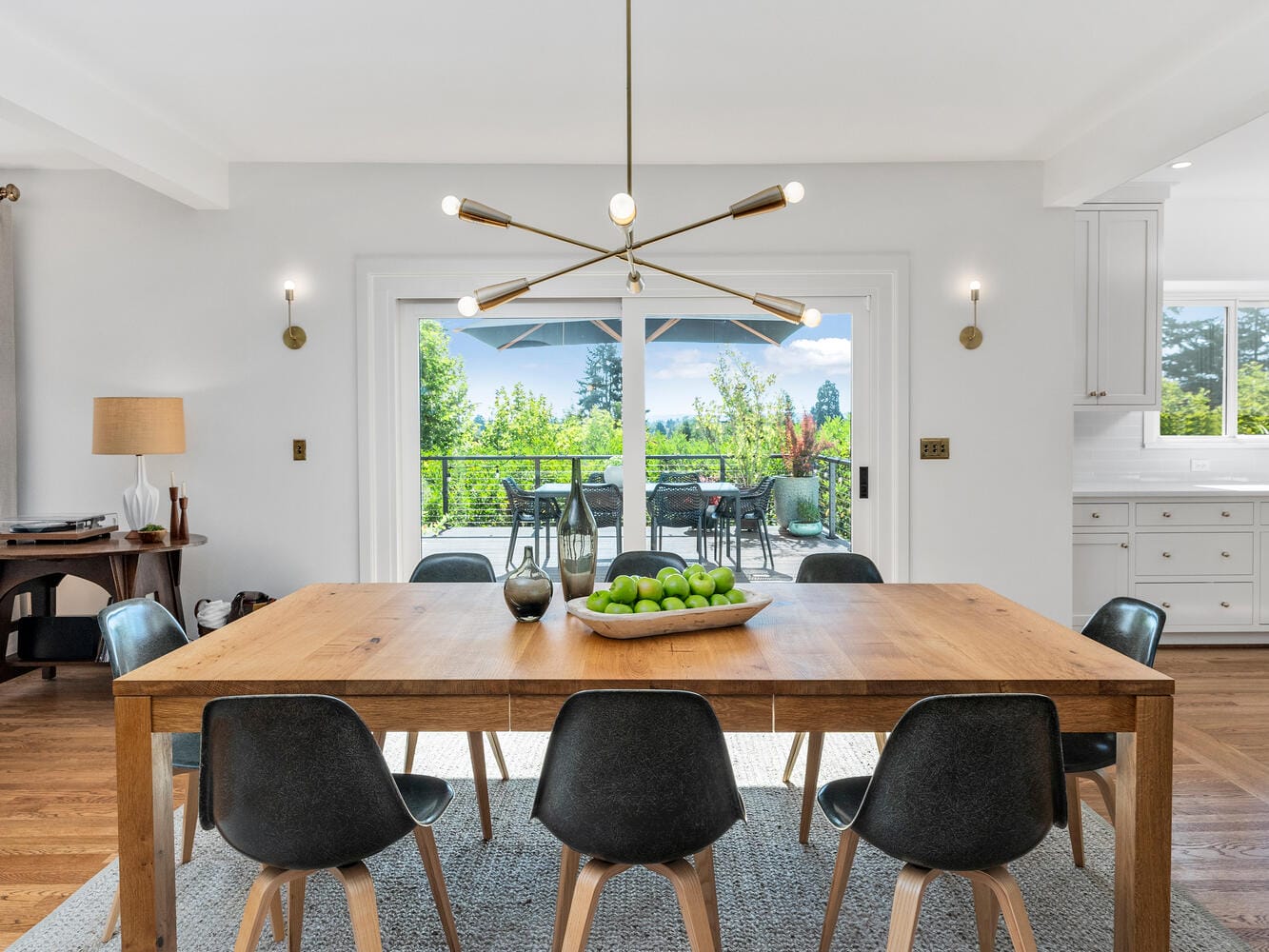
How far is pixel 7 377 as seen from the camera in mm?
4285

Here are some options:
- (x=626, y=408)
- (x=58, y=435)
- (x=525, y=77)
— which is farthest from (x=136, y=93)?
(x=626, y=408)

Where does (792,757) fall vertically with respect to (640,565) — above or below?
below

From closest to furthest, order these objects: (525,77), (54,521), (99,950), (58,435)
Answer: (99,950) < (525,77) < (54,521) < (58,435)

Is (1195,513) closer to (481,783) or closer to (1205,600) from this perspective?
(1205,600)

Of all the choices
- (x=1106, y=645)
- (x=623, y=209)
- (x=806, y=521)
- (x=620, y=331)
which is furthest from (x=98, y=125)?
(x=1106, y=645)

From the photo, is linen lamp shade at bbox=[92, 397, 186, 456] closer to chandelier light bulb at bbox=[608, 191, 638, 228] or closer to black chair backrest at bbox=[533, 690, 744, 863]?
chandelier light bulb at bbox=[608, 191, 638, 228]

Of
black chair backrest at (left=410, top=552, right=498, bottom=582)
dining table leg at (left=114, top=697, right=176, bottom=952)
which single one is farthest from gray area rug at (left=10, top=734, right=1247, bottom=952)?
black chair backrest at (left=410, top=552, right=498, bottom=582)

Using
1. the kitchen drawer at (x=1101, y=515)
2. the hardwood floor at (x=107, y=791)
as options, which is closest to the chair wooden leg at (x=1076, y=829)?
the hardwood floor at (x=107, y=791)

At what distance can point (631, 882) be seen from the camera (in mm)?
2332

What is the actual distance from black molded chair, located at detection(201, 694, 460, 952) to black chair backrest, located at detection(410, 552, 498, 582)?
155 cm

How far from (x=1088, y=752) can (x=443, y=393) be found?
3.49m

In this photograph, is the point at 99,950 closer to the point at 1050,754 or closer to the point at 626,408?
the point at 1050,754

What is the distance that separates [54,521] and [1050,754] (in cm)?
419

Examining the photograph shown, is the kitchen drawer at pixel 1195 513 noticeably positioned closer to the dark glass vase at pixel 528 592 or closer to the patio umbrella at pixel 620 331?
the patio umbrella at pixel 620 331
